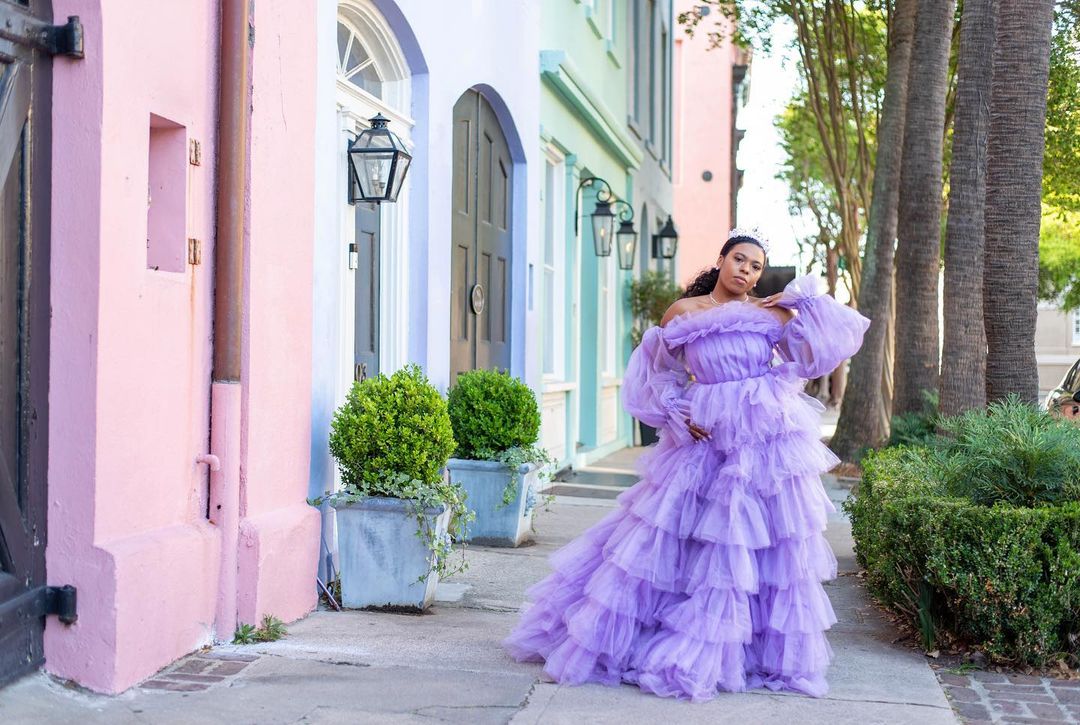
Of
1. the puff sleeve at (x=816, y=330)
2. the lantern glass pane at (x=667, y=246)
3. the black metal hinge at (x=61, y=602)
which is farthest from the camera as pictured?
the lantern glass pane at (x=667, y=246)

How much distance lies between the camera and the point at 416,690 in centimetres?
495

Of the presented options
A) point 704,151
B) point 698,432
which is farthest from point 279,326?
point 704,151

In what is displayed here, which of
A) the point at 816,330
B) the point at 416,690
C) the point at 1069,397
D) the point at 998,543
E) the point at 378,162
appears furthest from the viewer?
the point at 1069,397

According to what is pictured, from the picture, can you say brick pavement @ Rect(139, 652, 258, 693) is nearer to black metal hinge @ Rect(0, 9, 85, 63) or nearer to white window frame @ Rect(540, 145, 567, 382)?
black metal hinge @ Rect(0, 9, 85, 63)

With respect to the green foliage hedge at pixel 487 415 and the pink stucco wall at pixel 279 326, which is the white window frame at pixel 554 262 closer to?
the green foliage hedge at pixel 487 415

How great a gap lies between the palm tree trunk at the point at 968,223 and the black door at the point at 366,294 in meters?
3.59

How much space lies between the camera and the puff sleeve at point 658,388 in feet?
17.5

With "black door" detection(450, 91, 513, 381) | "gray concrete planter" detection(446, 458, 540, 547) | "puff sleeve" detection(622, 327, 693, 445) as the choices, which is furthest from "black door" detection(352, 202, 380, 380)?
"puff sleeve" detection(622, 327, 693, 445)

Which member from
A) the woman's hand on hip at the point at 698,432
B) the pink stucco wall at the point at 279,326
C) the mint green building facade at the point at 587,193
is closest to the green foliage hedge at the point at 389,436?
the pink stucco wall at the point at 279,326

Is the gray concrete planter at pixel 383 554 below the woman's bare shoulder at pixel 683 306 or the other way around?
below

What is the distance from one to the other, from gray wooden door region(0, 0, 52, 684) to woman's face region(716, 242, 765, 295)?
2689mm

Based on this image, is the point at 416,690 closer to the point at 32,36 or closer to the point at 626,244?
the point at 32,36

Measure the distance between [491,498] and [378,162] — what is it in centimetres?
257

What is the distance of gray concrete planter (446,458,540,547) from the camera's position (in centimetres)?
855
